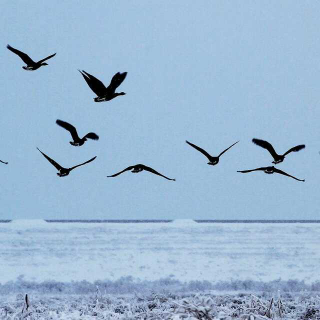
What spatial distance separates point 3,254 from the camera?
4.40 metres

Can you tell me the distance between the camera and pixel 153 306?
168 inches

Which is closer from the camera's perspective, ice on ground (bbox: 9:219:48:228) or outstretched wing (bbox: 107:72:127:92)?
outstretched wing (bbox: 107:72:127:92)

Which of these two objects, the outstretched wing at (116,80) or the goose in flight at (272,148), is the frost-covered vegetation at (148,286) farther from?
the outstretched wing at (116,80)

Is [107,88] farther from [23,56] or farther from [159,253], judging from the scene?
[159,253]

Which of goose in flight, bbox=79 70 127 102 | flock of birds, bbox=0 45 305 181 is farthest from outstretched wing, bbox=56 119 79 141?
goose in flight, bbox=79 70 127 102

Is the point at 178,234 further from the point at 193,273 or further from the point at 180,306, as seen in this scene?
the point at 180,306

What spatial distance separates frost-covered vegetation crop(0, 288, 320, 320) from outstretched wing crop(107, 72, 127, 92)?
136 cm

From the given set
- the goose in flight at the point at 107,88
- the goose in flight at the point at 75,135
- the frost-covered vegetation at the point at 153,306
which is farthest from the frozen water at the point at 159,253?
the goose in flight at the point at 107,88

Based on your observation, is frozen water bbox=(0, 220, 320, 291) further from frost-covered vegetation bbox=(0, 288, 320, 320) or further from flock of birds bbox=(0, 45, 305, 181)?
flock of birds bbox=(0, 45, 305, 181)

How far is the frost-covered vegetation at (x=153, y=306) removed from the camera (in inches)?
158

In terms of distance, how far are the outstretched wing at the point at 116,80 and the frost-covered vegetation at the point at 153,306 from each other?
1356 millimetres

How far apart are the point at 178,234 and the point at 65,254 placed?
0.80 m

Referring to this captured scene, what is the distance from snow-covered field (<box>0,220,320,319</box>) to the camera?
4301 mm

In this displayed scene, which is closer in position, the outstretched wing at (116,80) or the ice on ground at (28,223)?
the outstretched wing at (116,80)
